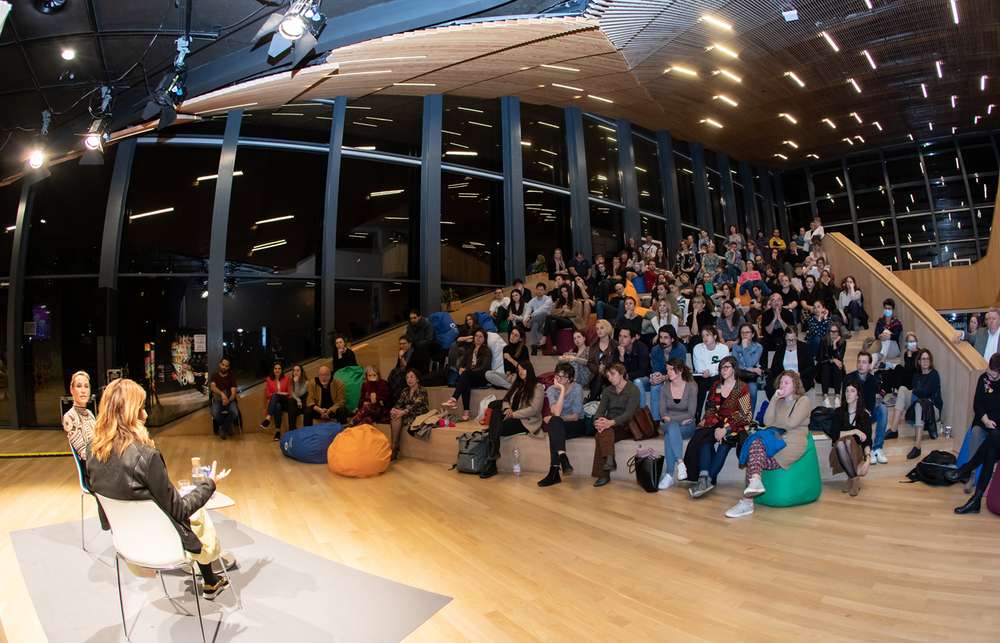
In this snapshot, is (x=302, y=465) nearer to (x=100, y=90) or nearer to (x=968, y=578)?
(x=968, y=578)

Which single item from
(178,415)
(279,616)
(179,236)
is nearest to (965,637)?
(279,616)

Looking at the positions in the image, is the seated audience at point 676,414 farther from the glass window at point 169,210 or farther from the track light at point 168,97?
the glass window at point 169,210

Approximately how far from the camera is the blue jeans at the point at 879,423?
518cm

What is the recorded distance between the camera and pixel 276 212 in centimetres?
1006

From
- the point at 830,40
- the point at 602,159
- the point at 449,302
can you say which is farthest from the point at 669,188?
the point at 449,302

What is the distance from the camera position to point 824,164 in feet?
55.6

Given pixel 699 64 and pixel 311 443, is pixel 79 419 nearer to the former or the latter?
pixel 311 443

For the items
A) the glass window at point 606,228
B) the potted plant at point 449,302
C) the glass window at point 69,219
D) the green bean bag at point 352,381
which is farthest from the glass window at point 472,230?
the glass window at point 69,219

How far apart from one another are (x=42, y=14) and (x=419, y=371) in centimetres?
695

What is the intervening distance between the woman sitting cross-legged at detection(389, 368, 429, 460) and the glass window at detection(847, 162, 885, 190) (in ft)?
50.2

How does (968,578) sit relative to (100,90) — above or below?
below

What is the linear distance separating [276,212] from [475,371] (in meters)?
5.31

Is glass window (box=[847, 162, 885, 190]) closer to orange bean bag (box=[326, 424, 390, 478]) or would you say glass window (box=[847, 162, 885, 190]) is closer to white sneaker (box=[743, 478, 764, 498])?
white sneaker (box=[743, 478, 764, 498])

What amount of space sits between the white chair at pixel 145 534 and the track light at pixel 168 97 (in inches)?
281
